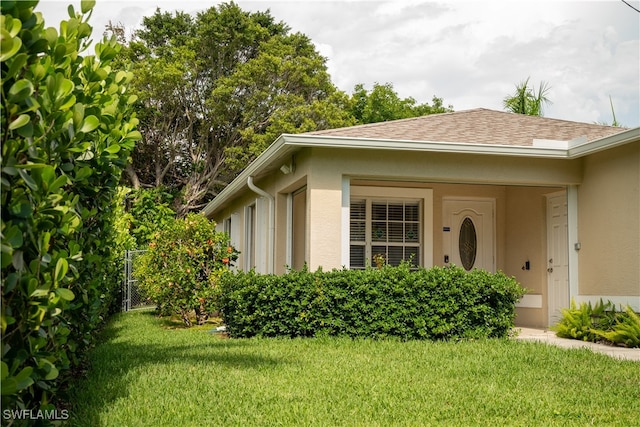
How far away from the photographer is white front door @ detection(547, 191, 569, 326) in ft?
42.0

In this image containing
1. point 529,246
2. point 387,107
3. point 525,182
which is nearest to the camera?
point 525,182

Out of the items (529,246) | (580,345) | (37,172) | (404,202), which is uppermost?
(404,202)

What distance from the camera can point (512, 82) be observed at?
25797mm

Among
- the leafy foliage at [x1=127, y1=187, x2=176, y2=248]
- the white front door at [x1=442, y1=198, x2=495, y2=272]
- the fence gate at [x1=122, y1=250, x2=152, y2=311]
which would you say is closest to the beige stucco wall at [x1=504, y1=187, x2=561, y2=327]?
the white front door at [x1=442, y1=198, x2=495, y2=272]

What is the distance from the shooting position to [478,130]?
13211mm

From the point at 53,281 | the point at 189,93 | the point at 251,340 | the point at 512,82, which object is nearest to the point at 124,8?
the point at 189,93

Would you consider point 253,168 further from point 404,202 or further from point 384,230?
point 404,202

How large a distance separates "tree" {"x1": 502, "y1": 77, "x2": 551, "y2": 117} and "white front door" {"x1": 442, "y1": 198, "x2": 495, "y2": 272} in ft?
37.2

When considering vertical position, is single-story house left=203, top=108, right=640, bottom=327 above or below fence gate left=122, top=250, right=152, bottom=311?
above

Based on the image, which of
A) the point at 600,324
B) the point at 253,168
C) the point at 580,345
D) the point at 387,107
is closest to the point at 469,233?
the point at 600,324

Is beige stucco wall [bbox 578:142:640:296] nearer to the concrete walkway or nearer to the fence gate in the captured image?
the concrete walkway

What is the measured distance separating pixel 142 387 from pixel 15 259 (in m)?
3.62

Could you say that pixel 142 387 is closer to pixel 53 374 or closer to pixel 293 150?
pixel 53 374

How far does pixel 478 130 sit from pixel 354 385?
7.79m
